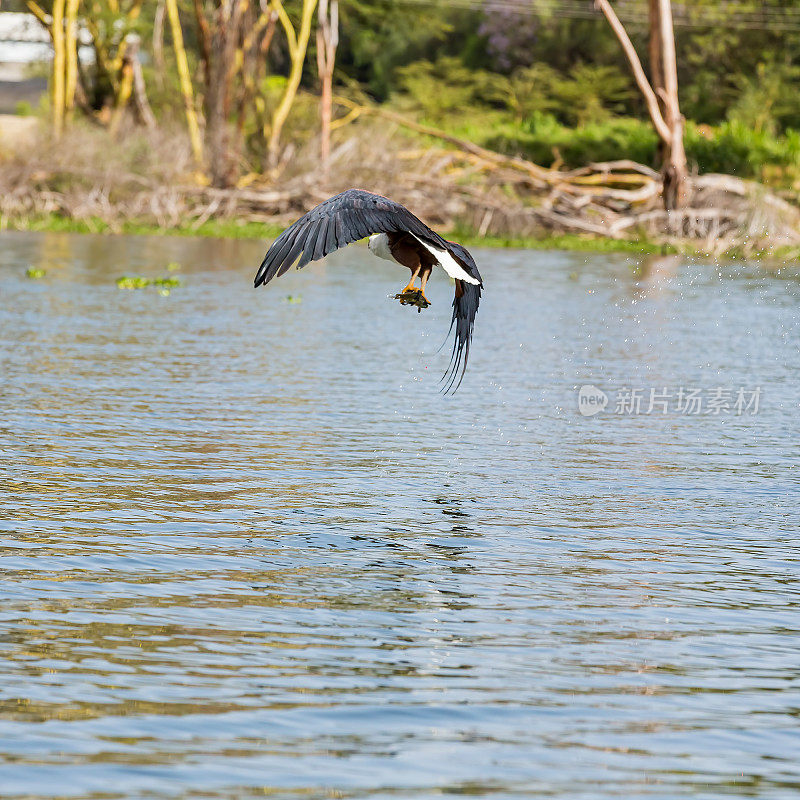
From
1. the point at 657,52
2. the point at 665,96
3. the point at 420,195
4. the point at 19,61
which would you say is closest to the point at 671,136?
the point at 665,96

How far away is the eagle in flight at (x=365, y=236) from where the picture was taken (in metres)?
8.08

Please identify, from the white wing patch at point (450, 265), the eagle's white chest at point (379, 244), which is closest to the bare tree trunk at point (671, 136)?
the eagle's white chest at point (379, 244)

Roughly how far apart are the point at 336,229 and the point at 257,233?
30.9 metres

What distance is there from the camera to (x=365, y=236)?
329 inches

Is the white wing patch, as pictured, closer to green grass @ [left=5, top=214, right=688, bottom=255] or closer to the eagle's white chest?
the eagle's white chest

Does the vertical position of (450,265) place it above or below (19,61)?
below

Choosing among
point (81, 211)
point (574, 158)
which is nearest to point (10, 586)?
point (81, 211)

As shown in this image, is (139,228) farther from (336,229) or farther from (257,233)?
(336,229)

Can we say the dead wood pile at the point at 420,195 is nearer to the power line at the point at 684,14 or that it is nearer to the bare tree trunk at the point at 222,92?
the bare tree trunk at the point at 222,92

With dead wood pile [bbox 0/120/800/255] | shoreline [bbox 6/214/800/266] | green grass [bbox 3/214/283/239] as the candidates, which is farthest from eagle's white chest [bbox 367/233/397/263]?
green grass [bbox 3/214/283/239]

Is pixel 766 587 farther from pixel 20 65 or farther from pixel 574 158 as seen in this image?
pixel 20 65

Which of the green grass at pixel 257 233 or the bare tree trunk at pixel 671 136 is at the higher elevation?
the bare tree trunk at pixel 671 136

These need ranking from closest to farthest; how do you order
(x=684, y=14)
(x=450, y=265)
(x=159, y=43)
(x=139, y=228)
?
(x=450, y=265)
(x=139, y=228)
(x=159, y=43)
(x=684, y=14)

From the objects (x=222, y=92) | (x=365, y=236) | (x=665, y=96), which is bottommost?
(x=365, y=236)
